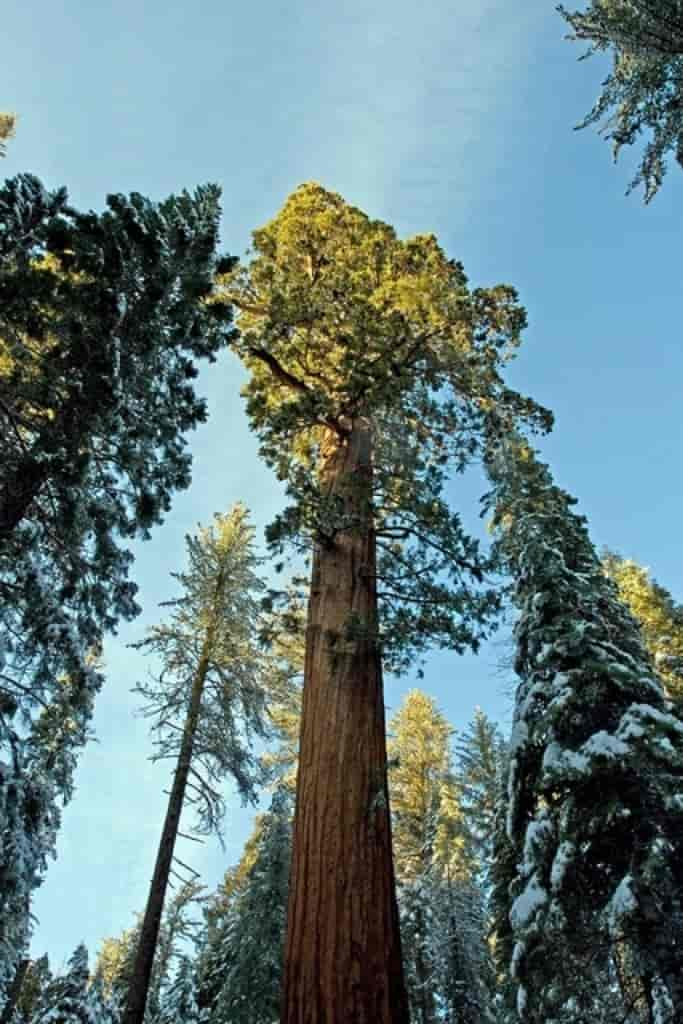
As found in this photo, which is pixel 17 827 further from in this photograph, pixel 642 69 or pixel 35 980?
pixel 35 980

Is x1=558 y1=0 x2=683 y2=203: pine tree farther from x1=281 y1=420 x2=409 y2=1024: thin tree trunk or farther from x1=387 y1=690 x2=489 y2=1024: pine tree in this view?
x1=387 y1=690 x2=489 y2=1024: pine tree

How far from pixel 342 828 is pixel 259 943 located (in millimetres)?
11859

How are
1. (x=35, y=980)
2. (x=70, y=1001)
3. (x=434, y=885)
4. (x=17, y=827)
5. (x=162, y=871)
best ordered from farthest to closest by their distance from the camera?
(x=35, y=980)
(x=434, y=885)
(x=162, y=871)
(x=70, y=1001)
(x=17, y=827)

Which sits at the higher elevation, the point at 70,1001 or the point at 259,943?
the point at 259,943

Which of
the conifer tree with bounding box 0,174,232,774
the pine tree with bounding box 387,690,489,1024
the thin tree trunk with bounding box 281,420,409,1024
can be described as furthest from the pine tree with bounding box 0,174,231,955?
the pine tree with bounding box 387,690,489,1024

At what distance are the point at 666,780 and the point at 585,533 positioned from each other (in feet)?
9.73

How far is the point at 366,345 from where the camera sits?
26.3 ft

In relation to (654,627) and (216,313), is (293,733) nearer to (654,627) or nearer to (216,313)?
(654,627)

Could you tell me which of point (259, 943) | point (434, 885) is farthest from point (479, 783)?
point (259, 943)

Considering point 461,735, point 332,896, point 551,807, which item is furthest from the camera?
point 461,735

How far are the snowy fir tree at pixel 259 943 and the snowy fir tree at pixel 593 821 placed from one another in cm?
887

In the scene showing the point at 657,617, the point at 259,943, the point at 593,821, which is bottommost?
the point at 593,821

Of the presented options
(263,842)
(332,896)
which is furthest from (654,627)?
(332,896)

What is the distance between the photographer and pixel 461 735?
1888 centimetres
